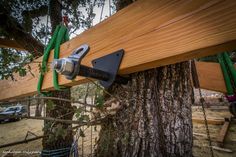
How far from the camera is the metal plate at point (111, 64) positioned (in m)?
0.55

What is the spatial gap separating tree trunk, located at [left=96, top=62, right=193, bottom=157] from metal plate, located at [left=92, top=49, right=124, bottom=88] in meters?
0.22

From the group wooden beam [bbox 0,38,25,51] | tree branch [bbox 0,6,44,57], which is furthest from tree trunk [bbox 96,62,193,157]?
wooden beam [bbox 0,38,25,51]

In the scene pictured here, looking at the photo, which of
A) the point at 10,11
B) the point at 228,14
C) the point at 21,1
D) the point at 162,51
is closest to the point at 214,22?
the point at 228,14

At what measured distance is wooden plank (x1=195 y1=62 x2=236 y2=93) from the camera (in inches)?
42.7

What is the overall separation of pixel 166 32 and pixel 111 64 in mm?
214

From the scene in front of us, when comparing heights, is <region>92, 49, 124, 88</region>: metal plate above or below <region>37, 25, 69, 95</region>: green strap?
below

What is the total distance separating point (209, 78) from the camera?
1.12m

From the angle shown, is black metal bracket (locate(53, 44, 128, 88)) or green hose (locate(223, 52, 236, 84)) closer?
black metal bracket (locate(53, 44, 128, 88))

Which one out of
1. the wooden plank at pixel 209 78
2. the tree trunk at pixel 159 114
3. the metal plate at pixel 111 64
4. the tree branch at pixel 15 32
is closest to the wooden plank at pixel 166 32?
the metal plate at pixel 111 64

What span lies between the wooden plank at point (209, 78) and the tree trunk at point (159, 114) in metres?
0.37

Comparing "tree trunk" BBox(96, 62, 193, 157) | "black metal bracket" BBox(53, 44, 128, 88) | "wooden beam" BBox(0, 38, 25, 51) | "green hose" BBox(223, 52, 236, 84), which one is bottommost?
"tree trunk" BBox(96, 62, 193, 157)

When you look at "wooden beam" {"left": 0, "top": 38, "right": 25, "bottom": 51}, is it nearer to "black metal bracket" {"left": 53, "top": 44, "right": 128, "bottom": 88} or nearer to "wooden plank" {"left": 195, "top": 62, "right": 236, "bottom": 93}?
"black metal bracket" {"left": 53, "top": 44, "right": 128, "bottom": 88}

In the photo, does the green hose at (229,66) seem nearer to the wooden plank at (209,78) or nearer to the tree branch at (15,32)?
the wooden plank at (209,78)

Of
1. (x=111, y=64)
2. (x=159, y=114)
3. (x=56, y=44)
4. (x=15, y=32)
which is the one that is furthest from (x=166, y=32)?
(x=15, y=32)
